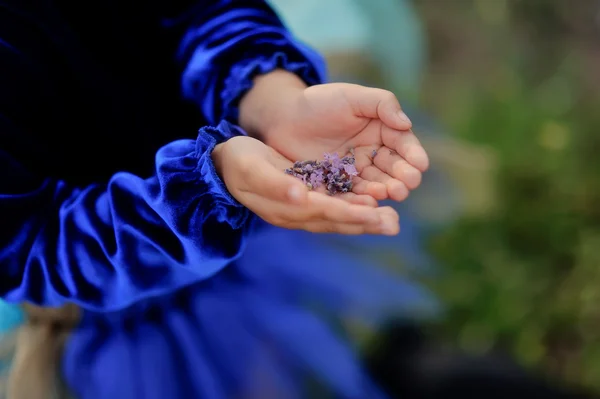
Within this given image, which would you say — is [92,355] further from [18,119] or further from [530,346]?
[530,346]

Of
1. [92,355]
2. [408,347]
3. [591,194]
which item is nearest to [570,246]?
[591,194]

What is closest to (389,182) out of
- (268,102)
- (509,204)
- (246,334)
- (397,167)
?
(397,167)

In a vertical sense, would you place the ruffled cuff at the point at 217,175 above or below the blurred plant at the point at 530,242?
above

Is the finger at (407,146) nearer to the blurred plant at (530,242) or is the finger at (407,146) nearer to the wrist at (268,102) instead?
the wrist at (268,102)

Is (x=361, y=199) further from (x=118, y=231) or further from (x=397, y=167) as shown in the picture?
(x=118, y=231)

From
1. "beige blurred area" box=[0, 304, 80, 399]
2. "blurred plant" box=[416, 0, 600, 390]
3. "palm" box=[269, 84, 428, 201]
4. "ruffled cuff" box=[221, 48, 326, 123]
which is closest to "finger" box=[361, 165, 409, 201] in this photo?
"palm" box=[269, 84, 428, 201]

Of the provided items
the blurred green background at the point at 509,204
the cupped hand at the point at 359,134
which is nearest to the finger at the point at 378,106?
the cupped hand at the point at 359,134

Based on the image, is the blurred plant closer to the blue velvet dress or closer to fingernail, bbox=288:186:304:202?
the blue velvet dress
